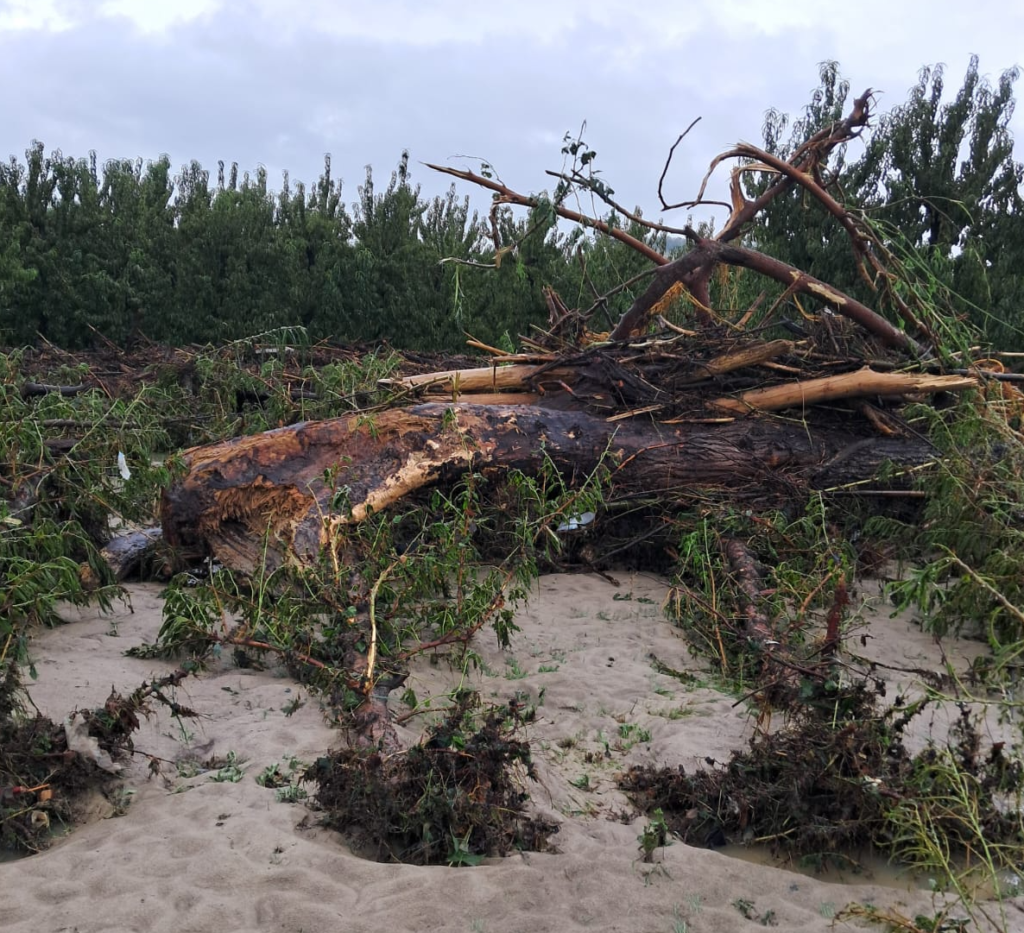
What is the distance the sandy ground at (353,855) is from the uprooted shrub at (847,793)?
126 millimetres

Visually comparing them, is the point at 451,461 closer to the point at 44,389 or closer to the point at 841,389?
the point at 841,389

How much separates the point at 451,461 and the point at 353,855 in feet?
9.35

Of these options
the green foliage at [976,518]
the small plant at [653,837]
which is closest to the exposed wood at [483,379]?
the green foliage at [976,518]

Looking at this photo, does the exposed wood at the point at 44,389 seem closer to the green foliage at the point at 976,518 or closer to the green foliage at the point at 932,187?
the green foliage at the point at 976,518

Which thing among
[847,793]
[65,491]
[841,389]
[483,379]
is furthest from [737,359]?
[65,491]

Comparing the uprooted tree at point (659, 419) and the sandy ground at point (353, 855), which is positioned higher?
the uprooted tree at point (659, 419)

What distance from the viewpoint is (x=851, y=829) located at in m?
2.52

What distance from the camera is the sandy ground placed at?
2.20 metres

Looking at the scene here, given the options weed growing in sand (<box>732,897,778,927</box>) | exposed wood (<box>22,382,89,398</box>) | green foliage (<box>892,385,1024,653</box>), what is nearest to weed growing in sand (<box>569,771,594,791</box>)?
weed growing in sand (<box>732,897,778,927</box>)

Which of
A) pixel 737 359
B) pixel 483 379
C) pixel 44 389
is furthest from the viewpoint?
pixel 44 389

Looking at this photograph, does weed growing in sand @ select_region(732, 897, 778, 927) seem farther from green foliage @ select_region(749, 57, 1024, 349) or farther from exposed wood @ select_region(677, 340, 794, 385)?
green foliage @ select_region(749, 57, 1024, 349)

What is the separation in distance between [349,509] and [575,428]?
1844mm

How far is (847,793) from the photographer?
2.57 m

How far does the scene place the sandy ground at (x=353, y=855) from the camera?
2.20 meters
